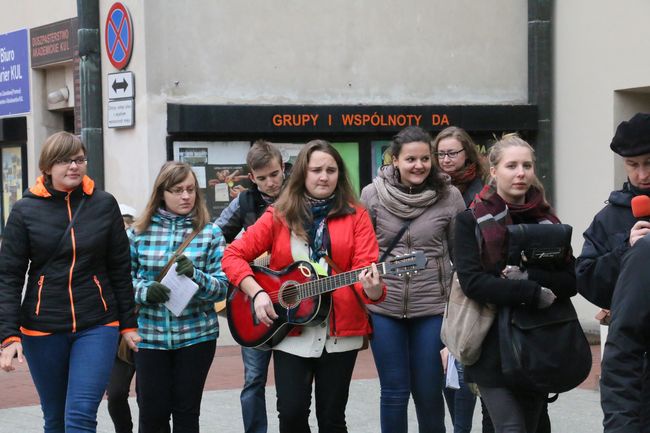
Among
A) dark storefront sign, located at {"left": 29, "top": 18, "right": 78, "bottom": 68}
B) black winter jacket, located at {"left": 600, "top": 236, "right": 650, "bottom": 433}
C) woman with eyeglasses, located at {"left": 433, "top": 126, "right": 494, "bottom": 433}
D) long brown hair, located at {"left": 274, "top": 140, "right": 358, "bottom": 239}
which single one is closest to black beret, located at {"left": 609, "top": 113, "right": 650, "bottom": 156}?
black winter jacket, located at {"left": 600, "top": 236, "right": 650, "bottom": 433}

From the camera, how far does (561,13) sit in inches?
490

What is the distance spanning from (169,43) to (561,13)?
407 centimetres

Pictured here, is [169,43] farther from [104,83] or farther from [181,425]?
[181,425]

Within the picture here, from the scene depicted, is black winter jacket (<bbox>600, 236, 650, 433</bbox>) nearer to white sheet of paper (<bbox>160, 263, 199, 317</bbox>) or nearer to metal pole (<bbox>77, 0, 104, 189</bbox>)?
white sheet of paper (<bbox>160, 263, 199, 317</bbox>)

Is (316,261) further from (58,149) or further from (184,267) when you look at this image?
(58,149)

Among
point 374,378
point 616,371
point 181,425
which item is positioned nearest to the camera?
point 616,371

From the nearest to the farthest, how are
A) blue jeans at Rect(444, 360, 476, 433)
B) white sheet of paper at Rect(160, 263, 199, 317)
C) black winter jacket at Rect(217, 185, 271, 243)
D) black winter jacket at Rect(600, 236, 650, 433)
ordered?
black winter jacket at Rect(600, 236, 650, 433)
white sheet of paper at Rect(160, 263, 199, 317)
blue jeans at Rect(444, 360, 476, 433)
black winter jacket at Rect(217, 185, 271, 243)

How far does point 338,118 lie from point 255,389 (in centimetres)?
548

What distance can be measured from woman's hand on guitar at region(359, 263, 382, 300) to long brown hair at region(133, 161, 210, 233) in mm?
1299

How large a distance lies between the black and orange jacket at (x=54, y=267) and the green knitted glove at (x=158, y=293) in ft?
0.82

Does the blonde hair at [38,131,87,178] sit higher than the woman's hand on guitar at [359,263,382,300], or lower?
higher

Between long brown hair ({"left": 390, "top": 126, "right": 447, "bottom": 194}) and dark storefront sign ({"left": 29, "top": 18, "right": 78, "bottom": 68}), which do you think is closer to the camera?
long brown hair ({"left": 390, "top": 126, "right": 447, "bottom": 194})

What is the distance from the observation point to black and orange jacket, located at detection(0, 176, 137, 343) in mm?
5750

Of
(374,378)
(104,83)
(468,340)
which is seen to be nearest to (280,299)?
(468,340)
